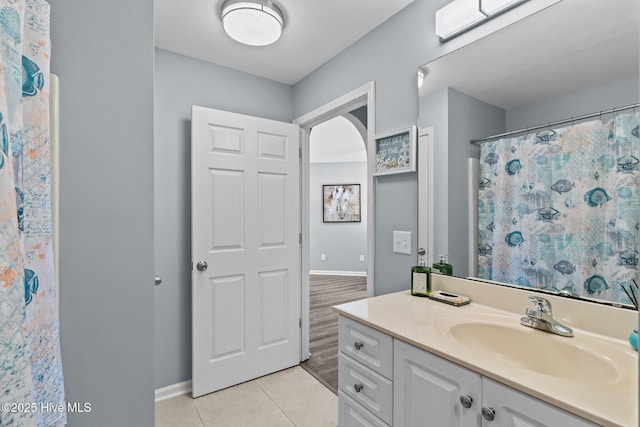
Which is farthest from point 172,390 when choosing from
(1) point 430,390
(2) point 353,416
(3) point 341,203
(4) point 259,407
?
(3) point 341,203

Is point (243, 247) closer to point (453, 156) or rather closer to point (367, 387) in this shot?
point (367, 387)

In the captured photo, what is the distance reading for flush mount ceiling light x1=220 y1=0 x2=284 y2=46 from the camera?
1619 mm

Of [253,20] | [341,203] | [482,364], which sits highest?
[253,20]

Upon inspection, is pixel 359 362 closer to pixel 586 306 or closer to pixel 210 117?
pixel 586 306

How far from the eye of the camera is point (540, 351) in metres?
1.03

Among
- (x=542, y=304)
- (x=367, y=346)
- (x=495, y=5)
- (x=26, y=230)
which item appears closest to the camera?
(x=26, y=230)

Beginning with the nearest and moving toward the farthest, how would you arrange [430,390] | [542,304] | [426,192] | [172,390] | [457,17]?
[430,390], [542,304], [457,17], [426,192], [172,390]

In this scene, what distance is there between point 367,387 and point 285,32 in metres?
2.01

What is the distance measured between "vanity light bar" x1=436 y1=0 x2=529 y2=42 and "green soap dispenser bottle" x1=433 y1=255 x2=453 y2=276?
1080mm

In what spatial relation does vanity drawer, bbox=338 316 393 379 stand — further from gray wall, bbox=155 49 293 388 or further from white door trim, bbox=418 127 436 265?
gray wall, bbox=155 49 293 388

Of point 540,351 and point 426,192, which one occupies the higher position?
point 426,192

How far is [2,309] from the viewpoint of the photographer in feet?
1.73

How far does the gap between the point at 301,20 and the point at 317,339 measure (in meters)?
2.70

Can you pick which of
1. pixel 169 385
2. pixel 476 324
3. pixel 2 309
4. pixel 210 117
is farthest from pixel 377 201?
pixel 169 385
